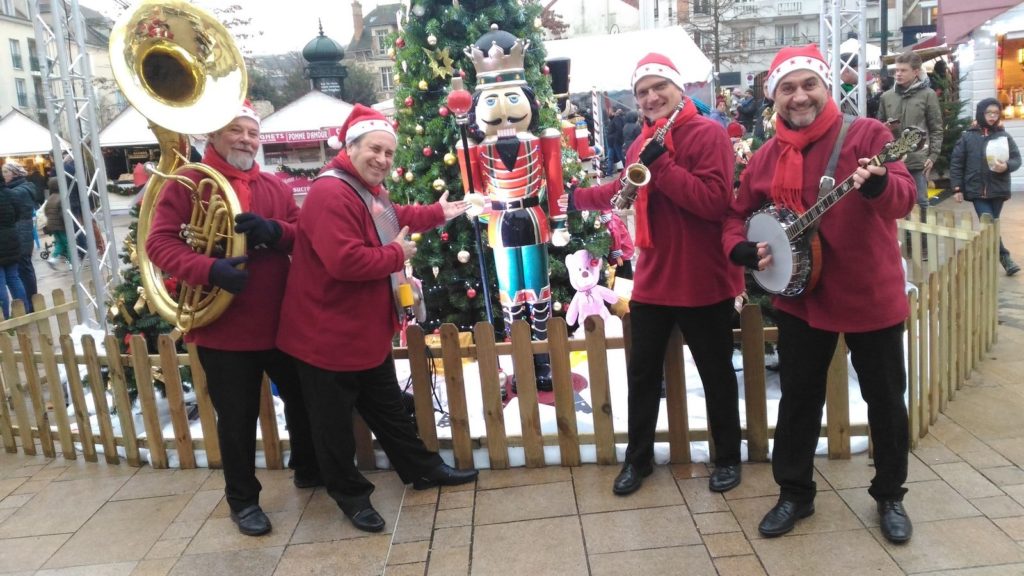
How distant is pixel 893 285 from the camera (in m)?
2.96

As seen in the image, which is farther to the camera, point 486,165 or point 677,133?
point 486,165

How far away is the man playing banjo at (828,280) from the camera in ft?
9.57

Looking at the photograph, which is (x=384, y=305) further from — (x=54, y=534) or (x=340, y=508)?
(x=54, y=534)

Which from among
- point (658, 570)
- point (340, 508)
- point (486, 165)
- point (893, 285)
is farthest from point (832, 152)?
point (340, 508)

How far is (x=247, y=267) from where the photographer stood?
3.48 m

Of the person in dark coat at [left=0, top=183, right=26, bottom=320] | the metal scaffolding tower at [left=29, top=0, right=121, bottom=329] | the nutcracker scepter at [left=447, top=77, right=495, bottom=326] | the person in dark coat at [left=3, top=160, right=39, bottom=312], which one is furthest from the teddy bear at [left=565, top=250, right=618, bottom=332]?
the person in dark coat at [left=3, top=160, right=39, bottom=312]

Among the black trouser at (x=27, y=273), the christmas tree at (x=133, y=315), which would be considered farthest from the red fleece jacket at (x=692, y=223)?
the black trouser at (x=27, y=273)

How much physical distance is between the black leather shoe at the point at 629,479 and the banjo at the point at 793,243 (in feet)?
3.73

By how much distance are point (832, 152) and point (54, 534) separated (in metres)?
3.90

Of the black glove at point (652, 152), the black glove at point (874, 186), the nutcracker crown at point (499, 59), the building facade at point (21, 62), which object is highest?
the building facade at point (21, 62)

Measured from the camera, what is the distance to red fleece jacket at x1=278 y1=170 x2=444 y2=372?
3.26 meters

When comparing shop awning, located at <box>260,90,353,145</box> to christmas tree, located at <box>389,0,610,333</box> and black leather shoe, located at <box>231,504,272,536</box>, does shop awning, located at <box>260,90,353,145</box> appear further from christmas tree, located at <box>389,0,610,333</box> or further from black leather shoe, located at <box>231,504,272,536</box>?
black leather shoe, located at <box>231,504,272,536</box>

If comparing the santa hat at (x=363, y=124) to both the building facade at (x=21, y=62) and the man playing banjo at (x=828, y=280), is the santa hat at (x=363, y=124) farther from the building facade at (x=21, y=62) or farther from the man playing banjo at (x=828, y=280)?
the building facade at (x=21, y=62)

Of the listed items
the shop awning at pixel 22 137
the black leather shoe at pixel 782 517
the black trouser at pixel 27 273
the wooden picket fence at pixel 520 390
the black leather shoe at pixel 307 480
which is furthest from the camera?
the shop awning at pixel 22 137
